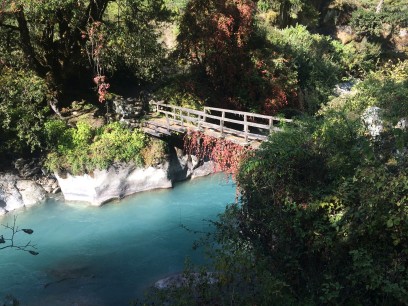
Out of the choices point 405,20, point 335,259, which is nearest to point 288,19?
point 405,20

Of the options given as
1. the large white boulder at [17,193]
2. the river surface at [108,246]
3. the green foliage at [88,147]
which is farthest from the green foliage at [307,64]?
the large white boulder at [17,193]

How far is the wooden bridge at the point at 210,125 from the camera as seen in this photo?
1391cm

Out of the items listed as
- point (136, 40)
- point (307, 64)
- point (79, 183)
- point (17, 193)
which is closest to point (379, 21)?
point (307, 64)

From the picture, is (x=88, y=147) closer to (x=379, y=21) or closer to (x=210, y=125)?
(x=210, y=125)

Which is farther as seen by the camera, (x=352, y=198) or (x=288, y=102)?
(x=288, y=102)

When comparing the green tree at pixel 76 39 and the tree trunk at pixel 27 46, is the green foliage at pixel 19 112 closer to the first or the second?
the tree trunk at pixel 27 46

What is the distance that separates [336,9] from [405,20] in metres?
5.95

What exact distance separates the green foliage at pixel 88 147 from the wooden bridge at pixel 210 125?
3.63 ft

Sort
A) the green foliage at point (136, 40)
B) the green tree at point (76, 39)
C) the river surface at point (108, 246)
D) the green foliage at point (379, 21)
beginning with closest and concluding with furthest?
1. the river surface at point (108, 246)
2. the green tree at point (76, 39)
3. the green foliage at point (136, 40)
4. the green foliage at point (379, 21)

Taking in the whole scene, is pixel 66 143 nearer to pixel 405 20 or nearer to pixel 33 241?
pixel 33 241

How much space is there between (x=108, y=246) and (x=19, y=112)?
736 centimetres

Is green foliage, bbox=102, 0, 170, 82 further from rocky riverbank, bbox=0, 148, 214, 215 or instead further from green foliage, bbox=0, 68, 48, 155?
rocky riverbank, bbox=0, 148, 214, 215

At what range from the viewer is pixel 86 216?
16.0 metres

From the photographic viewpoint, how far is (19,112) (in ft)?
53.6
